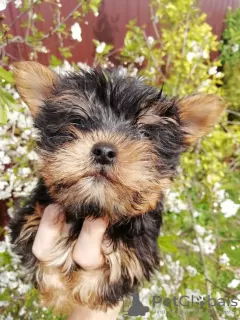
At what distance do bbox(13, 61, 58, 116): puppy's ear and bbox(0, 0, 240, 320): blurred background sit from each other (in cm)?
10

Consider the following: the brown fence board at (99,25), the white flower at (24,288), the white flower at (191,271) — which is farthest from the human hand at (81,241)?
the brown fence board at (99,25)

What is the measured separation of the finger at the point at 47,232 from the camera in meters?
1.95

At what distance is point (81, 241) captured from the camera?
190 cm

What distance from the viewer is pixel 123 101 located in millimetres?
1858

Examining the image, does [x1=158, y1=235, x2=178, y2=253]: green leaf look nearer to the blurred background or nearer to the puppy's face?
the blurred background

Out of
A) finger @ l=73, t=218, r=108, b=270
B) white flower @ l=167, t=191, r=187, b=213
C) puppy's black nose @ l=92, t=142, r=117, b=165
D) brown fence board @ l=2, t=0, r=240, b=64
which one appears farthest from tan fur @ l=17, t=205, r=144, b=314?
brown fence board @ l=2, t=0, r=240, b=64

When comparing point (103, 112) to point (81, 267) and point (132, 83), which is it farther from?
point (81, 267)

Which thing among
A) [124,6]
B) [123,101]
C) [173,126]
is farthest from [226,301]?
[124,6]

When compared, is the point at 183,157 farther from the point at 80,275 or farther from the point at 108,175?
the point at 108,175

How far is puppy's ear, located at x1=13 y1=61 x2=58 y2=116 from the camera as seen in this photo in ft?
6.29

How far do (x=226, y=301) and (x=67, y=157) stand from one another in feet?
6.32

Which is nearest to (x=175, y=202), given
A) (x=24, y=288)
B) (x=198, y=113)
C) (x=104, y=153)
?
(x=24, y=288)

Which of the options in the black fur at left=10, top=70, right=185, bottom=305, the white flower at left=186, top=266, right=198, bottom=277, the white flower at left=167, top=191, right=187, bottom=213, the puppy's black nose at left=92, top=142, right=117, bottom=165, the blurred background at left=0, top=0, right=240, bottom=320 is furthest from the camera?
the white flower at left=167, top=191, right=187, bottom=213

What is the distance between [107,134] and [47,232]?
642 millimetres
